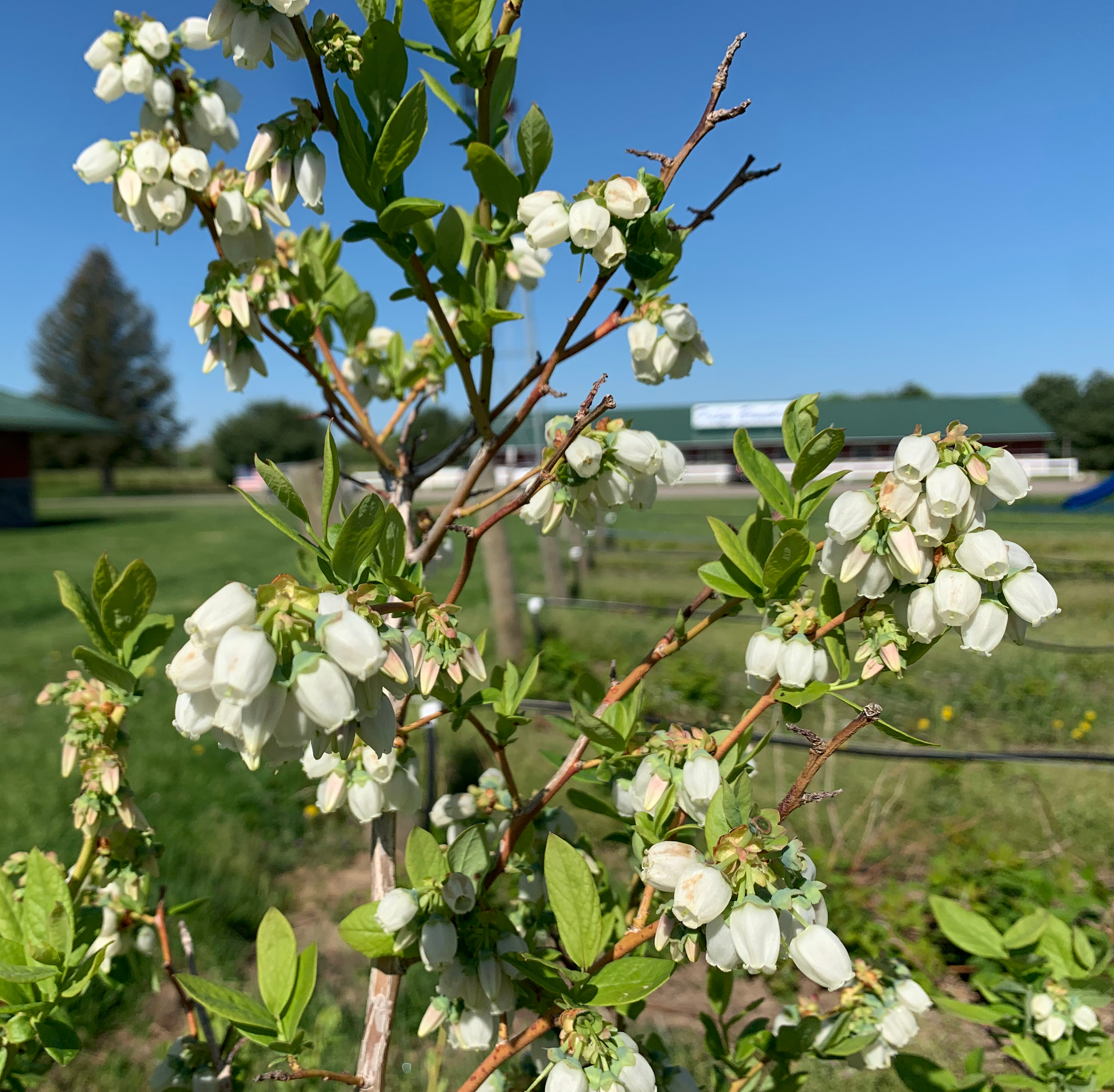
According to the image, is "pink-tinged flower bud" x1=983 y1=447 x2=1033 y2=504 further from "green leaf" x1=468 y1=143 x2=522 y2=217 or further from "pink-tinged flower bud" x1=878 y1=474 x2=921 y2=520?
"green leaf" x1=468 y1=143 x2=522 y2=217

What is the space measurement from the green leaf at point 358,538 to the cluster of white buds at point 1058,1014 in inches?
50.5

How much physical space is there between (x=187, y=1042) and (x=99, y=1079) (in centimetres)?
149

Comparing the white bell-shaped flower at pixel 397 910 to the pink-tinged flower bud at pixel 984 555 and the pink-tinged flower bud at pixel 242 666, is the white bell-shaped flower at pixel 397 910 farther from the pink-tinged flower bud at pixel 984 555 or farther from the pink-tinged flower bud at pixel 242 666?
the pink-tinged flower bud at pixel 984 555

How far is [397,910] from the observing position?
0.82 meters

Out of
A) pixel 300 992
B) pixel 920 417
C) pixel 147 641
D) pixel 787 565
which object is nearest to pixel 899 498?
pixel 787 565

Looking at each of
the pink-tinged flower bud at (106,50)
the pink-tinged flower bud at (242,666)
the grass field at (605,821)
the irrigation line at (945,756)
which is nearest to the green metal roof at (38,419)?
the grass field at (605,821)

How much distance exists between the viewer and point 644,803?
79 cm

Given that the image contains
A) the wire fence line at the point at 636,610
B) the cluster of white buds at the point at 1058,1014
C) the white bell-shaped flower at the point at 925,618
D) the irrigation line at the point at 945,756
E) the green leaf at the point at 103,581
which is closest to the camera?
the white bell-shaped flower at the point at 925,618

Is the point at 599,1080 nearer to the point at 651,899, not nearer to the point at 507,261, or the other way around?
the point at 651,899

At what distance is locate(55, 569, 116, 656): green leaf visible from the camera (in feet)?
2.85

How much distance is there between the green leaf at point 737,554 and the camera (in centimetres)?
82

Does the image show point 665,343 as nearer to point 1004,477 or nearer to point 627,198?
point 627,198

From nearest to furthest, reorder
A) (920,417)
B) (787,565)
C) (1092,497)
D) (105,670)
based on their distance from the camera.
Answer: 1. (787,565)
2. (105,670)
3. (920,417)
4. (1092,497)

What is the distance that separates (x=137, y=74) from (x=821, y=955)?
134 centimetres
